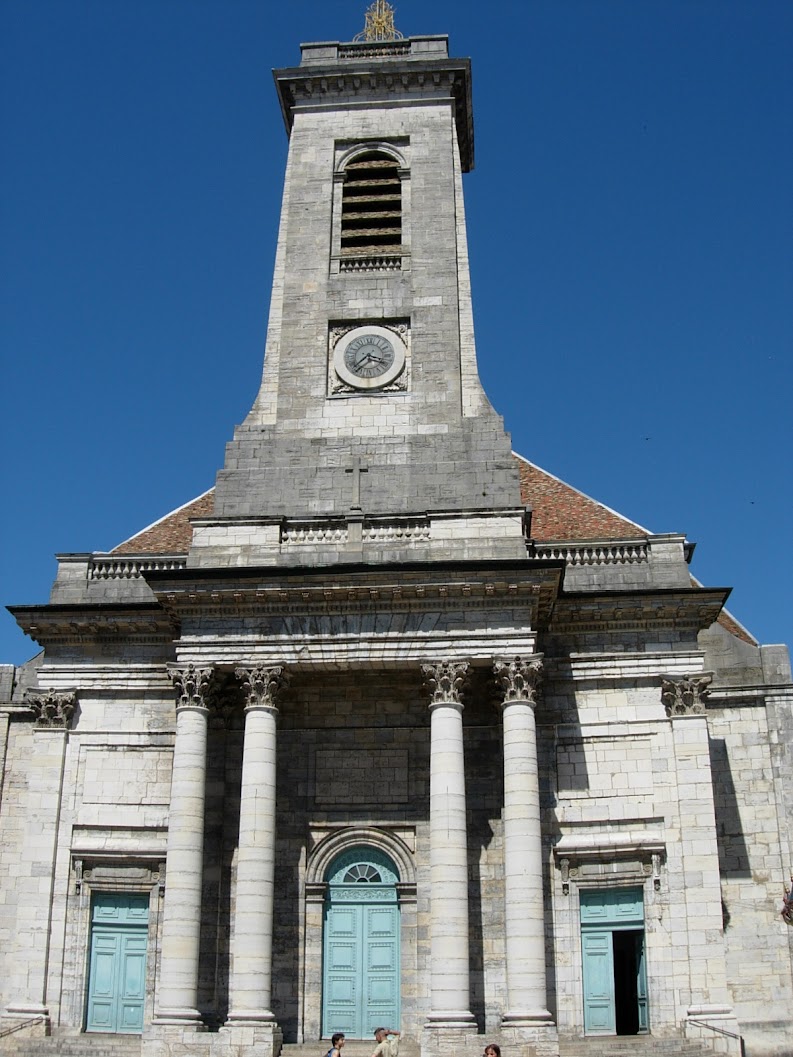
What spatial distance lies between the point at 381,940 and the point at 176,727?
4922 millimetres

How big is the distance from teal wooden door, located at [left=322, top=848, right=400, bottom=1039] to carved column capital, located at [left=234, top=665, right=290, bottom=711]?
10.5ft

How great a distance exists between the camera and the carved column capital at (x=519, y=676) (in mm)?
19422

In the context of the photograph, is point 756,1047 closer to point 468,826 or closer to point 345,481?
point 468,826

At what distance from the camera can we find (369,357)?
23.7m

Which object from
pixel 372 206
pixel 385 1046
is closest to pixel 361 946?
pixel 385 1046

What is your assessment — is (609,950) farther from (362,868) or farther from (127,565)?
(127,565)

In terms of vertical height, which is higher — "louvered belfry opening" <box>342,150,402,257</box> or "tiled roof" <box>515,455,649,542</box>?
"louvered belfry opening" <box>342,150,402,257</box>

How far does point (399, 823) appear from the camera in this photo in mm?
20703

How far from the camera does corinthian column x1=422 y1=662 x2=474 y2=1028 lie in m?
17.9

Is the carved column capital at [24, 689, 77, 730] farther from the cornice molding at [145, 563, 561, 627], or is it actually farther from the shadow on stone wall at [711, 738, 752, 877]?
the shadow on stone wall at [711, 738, 752, 877]

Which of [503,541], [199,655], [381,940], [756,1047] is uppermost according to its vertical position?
[503,541]

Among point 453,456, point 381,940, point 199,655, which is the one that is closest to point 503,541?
point 453,456

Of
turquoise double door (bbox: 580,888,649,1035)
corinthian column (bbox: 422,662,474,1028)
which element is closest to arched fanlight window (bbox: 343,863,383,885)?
corinthian column (bbox: 422,662,474,1028)

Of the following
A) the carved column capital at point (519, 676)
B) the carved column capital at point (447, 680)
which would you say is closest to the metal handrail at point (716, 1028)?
the carved column capital at point (519, 676)
